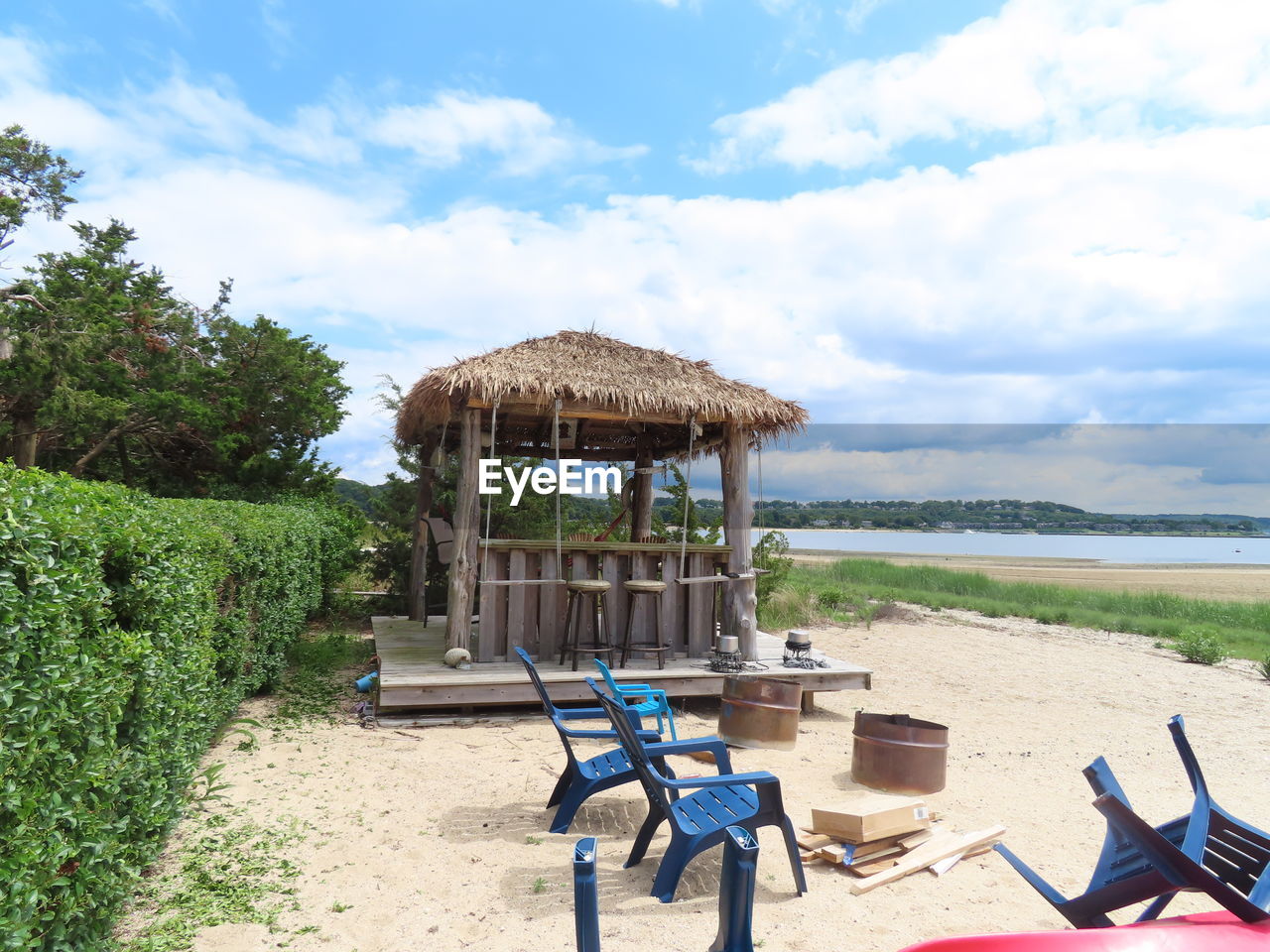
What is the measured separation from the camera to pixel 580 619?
24.1 ft

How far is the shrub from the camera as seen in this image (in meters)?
11.1

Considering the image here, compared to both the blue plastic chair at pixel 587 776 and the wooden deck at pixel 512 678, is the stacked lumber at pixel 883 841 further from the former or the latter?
the wooden deck at pixel 512 678

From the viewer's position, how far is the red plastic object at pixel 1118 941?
45.8 inches

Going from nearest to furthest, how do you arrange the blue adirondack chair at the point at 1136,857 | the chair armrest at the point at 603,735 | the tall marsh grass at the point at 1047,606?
the blue adirondack chair at the point at 1136,857
the chair armrest at the point at 603,735
the tall marsh grass at the point at 1047,606

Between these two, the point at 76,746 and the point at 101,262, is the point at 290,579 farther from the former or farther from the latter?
the point at 101,262

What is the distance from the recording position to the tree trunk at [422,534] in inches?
395

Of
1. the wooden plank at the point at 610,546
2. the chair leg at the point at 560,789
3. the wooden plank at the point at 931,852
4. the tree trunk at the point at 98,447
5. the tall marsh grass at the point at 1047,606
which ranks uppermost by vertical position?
the tree trunk at the point at 98,447

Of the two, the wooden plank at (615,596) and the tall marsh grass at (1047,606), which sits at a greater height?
the wooden plank at (615,596)

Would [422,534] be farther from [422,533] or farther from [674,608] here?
[674,608]

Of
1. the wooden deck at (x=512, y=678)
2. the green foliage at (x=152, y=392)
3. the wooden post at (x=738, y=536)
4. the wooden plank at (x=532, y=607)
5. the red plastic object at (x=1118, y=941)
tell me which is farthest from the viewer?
the green foliage at (x=152, y=392)

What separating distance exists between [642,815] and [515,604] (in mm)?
3114

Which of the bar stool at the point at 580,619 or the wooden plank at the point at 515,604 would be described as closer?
the bar stool at the point at 580,619

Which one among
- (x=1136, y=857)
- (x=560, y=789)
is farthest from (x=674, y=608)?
(x=1136, y=857)

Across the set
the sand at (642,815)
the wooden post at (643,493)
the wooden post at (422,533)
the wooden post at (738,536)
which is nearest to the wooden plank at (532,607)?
the sand at (642,815)
